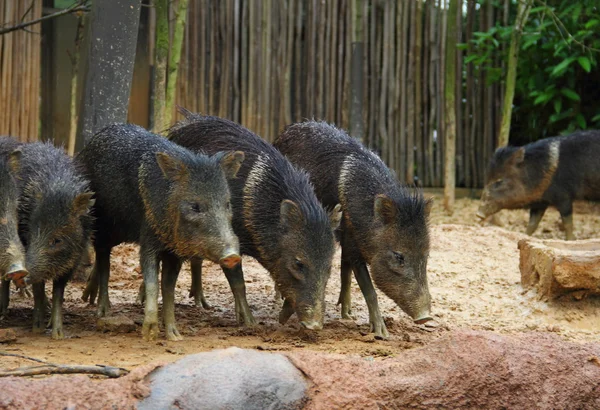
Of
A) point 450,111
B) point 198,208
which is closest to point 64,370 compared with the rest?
point 198,208

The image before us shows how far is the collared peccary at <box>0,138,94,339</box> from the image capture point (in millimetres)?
4820

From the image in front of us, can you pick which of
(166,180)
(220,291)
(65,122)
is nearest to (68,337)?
(166,180)

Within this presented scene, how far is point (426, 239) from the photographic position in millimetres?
5270

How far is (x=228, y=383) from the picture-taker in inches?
132

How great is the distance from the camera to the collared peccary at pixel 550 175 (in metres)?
10.4

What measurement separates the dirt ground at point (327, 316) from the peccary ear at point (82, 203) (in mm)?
713

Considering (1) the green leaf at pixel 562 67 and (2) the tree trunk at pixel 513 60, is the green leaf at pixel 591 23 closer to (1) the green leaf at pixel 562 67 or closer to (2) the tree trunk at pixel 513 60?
(1) the green leaf at pixel 562 67

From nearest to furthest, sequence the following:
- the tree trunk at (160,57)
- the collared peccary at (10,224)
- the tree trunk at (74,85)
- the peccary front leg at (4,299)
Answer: the collared peccary at (10,224)
the peccary front leg at (4,299)
the tree trunk at (160,57)
the tree trunk at (74,85)

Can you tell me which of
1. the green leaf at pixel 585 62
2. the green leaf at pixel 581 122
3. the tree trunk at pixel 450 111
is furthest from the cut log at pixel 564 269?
the green leaf at pixel 581 122

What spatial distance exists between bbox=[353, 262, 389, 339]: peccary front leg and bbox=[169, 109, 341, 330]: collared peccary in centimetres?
Result: 44

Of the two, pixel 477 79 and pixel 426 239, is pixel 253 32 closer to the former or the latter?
pixel 477 79

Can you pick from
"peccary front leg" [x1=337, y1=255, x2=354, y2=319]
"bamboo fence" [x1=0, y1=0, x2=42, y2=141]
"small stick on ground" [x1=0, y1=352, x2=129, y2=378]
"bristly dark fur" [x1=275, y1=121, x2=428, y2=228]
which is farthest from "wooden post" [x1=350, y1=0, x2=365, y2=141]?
"small stick on ground" [x1=0, y1=352, x2=129, y2=378]

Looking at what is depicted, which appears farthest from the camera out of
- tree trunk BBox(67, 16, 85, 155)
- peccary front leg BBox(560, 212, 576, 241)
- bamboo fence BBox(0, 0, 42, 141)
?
peccary front leg BBox(560, 212, 576, 241)

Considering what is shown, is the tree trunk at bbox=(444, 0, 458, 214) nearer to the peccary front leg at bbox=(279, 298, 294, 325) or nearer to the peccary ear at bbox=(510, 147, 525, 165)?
the peccary ear at bbox=(510, 147, 525, 165)
